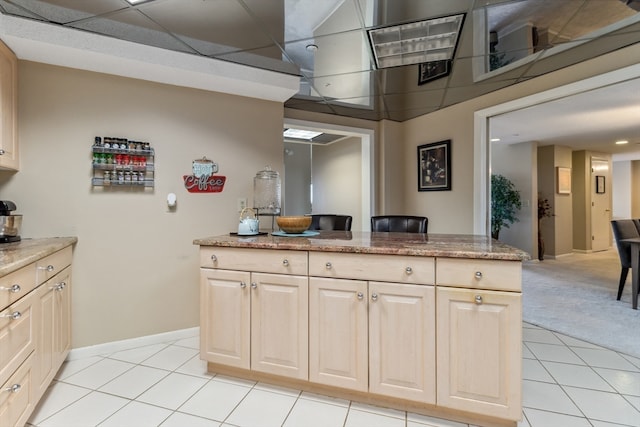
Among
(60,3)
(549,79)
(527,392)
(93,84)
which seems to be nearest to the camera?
(527,392)

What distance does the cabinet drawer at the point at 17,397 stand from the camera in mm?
1279

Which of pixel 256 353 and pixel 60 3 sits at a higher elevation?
pixel 60 3

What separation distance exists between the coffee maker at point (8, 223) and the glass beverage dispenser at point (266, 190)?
1664 millimetres

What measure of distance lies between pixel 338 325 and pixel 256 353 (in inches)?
22.6

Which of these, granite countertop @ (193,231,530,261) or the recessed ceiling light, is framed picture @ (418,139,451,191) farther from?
granite countertop @ (193,231,530,261)

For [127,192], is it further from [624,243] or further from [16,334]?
[624,243]

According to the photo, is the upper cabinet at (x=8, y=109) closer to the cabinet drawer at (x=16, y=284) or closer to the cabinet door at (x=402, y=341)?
the cabinet drawer at (x=16, y=284)

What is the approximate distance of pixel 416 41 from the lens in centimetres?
242

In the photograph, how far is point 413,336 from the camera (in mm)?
1612

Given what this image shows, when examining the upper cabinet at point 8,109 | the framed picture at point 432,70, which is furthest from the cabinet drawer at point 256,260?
the framed picture at point 432,70

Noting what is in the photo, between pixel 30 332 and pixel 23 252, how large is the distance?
409 millimetres

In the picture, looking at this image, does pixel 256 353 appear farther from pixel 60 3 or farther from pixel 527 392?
pixel 60 3

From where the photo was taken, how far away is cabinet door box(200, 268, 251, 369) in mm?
1954

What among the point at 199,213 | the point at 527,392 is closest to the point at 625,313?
the point at 527,392
